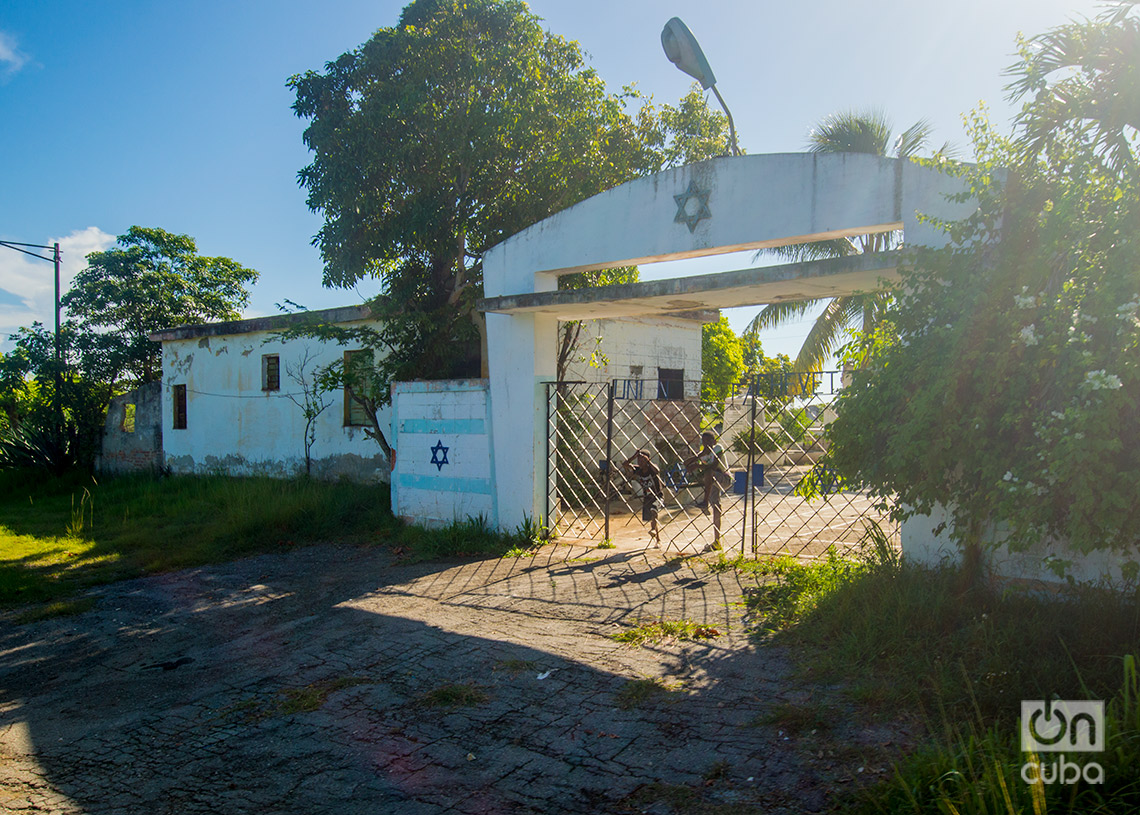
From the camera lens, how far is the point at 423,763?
3.70 m

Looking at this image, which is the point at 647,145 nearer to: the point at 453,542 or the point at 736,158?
the point at 736,158

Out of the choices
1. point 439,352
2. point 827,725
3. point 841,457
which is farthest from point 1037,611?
point 439,352

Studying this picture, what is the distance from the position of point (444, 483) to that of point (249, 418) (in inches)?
305

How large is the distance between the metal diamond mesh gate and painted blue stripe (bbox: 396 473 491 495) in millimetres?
877

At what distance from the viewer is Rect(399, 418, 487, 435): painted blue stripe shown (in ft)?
29.8

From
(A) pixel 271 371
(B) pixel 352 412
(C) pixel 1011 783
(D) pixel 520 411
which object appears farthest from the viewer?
(A) pixel 271 371

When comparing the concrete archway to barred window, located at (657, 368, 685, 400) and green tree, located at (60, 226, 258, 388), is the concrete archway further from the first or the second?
green tree, located at (60, 226, 258, 388)

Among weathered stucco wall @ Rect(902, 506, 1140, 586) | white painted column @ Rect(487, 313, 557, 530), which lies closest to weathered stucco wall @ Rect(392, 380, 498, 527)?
white painted column @ Rect(487, 313, 557, 530)

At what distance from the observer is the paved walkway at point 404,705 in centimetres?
344

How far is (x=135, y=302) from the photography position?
842 inches

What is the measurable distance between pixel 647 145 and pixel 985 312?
8417 millimetres

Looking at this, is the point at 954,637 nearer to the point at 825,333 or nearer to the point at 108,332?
the point at 825,333

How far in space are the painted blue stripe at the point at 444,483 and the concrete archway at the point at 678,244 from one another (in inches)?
9.6

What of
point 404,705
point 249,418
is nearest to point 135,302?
point 249,418
